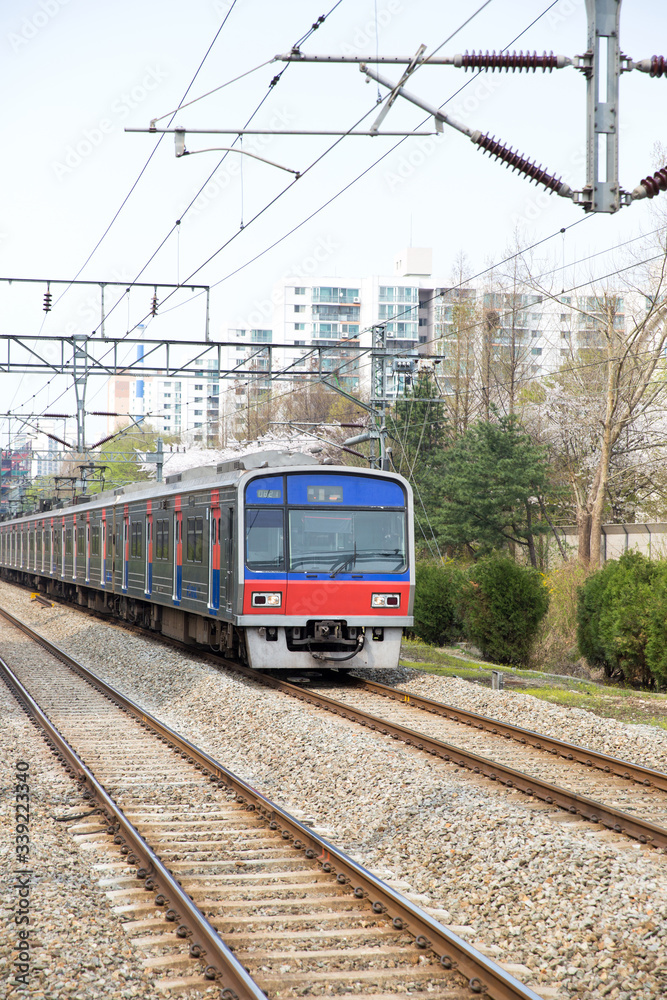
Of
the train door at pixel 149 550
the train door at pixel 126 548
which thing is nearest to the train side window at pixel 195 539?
the train door at pixel 149 550

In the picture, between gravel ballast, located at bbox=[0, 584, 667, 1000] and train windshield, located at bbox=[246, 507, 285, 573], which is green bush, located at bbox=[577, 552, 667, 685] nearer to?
gravel ballast, located at bbox=[0, 584, 667, 1000]

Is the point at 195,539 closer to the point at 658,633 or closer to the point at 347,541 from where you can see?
the point at 347,541

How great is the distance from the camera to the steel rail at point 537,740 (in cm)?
870

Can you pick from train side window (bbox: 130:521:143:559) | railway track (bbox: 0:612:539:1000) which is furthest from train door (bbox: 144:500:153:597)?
railway track (bbox: 0:612:539:1000)

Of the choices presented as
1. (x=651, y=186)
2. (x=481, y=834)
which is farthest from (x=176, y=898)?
(x=651, y=186)

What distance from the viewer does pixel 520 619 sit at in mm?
19156

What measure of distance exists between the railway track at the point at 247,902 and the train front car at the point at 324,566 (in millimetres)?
4396

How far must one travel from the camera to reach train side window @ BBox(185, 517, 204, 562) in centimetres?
1562

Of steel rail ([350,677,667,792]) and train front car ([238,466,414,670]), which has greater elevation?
train front car ([238,466,414,670])

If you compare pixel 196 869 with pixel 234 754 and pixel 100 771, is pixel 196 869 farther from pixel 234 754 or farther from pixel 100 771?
pixel 234 754

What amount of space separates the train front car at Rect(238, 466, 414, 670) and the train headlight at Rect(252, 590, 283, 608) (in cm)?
1

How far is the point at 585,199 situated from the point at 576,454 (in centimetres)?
3030

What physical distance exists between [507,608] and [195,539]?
6250 mm

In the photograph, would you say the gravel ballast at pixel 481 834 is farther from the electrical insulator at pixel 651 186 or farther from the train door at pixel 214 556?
the electrical insulator at pixel 651 186
